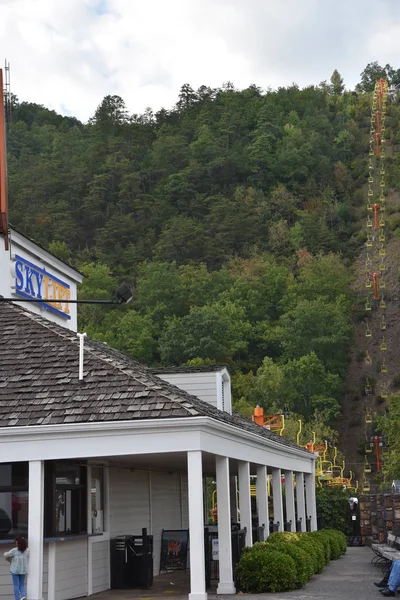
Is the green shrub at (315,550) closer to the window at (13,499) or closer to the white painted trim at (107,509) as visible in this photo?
the white painted trim at (107,509)

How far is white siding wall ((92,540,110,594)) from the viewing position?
64.2ft

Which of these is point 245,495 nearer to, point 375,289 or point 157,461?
point 157,461

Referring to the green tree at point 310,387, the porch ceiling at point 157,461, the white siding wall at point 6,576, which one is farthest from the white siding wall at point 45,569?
the green tree at point 310,387

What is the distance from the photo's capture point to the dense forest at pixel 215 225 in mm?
112188

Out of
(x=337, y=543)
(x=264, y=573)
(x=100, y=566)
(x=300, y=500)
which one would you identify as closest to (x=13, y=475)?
(x=100, y=566)

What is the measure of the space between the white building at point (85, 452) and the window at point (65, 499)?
0.02 metres

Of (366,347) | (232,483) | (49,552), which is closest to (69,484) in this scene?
(49,552)

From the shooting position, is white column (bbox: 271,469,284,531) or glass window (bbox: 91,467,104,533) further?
white column (bbox: 271,469,284,531)

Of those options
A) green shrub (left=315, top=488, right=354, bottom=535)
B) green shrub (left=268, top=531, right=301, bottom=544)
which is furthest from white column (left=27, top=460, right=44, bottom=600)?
green shrub (left=315, top=488, right=354, bottom=535)

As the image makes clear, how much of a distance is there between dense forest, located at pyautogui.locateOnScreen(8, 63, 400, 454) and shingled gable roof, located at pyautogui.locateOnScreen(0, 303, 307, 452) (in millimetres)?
66073

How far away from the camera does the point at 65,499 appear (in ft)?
60.8

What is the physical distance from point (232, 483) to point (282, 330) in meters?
84.4

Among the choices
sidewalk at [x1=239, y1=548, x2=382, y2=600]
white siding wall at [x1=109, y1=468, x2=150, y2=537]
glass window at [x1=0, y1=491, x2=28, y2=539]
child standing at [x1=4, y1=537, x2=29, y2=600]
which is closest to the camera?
child standing at [x1=4, y1=537, x2=29, y2=600]

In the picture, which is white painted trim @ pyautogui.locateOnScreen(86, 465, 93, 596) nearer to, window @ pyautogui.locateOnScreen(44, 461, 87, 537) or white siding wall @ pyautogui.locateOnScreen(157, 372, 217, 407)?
window @ pyautogui.locateOnScreen(44, 461, 87, 537)
